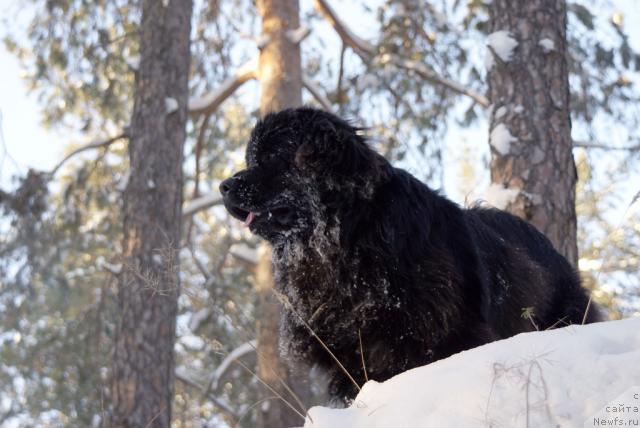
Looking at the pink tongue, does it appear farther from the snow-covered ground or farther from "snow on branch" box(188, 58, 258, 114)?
"snow on branch" box(188, 58, 258, 114)

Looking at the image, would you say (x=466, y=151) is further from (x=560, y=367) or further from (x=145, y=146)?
(x=560, y=367)

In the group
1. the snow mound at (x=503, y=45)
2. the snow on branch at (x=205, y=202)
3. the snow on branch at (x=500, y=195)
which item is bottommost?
the snow on branch at (x=500, y=195)

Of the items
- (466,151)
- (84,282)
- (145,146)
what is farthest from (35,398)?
(466,151)

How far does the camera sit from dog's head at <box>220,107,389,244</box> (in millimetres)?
4723

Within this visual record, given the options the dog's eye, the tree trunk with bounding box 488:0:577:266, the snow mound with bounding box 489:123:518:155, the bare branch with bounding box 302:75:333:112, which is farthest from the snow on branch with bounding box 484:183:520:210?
the bare branch with bounding box 302:75:333:112

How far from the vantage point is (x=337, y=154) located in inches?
188

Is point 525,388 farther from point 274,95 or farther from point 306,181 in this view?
point 274,95

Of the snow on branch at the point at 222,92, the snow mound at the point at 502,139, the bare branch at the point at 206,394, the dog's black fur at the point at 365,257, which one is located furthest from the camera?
the bare branch at the point at 206,394

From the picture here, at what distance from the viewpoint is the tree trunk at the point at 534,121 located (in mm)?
6312

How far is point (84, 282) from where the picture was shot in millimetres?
17875

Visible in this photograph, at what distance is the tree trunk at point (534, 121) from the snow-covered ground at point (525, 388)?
A: 3692 mm

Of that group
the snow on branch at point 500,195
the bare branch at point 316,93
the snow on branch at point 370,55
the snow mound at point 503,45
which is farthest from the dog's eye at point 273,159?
the bare branch at point 316,93

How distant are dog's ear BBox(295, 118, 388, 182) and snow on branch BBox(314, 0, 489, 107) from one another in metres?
6.16

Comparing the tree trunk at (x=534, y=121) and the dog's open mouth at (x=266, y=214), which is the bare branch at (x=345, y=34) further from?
the dog's open mouth at (x=266, y=214)
